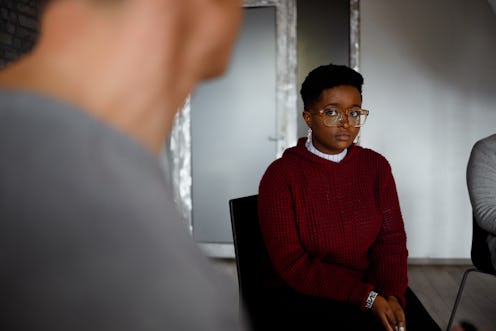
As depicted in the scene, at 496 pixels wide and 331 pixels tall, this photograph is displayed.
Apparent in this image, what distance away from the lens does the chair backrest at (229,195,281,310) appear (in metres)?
1.36

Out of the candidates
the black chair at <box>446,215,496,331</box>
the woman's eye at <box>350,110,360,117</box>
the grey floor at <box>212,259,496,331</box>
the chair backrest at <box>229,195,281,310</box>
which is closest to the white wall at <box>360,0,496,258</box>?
the grey floor at <box>212,259,496,331</box>

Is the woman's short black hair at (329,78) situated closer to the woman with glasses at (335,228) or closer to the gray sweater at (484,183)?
the woman with glasses at (335,228)

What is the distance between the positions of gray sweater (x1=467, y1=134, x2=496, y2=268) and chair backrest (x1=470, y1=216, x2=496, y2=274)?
0.09 ft

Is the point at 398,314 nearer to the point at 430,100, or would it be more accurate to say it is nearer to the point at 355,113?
the point at 355,113

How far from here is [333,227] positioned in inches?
52.9

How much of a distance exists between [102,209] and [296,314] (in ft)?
3.70

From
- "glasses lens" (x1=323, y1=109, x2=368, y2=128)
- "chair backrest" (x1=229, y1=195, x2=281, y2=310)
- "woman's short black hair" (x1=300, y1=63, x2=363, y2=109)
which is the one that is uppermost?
"woman's short black hair" (x1=300, y1=63, x2=363, y2=109)

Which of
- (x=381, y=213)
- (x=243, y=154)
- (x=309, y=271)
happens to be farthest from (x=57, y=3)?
(x=243, y=154)

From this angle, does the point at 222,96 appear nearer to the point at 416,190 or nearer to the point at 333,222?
the point at 416,190

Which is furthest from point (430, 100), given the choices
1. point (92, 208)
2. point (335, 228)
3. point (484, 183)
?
point (92, 208)

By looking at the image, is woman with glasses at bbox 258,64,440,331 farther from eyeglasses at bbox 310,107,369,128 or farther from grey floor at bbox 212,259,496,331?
grey floor at bbox 212,259,496,331

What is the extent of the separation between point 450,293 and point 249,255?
228cm

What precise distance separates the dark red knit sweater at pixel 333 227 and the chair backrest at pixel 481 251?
754 millimetres

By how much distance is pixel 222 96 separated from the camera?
3926 millimetres
